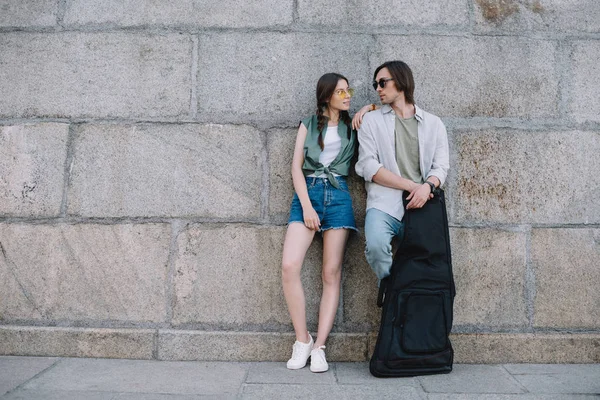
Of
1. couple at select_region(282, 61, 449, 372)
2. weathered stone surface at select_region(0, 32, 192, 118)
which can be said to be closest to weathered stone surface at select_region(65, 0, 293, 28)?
weathered stone surface at select_region(0, 32, 192, 118)

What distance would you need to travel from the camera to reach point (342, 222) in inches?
137

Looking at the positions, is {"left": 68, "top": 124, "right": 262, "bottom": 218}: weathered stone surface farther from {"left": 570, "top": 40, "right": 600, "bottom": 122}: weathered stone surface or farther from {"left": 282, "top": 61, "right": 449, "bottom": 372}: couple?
{"left": 570, "top": 40, "right": 600, "bottom": 122}: weathered stone surface

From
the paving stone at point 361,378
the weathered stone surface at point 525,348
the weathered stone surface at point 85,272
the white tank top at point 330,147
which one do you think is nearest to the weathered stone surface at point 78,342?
the weathered stone surface at point 85,272

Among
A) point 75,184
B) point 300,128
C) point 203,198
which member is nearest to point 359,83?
point 300,128

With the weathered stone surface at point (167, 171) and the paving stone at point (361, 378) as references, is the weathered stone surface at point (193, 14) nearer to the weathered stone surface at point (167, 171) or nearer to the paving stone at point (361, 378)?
the weathered stone surface at point (167, 171)

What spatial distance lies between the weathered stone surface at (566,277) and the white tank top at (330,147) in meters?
1.64

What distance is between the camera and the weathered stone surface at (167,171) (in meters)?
3.77

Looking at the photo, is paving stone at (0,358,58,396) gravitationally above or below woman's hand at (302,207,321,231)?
below

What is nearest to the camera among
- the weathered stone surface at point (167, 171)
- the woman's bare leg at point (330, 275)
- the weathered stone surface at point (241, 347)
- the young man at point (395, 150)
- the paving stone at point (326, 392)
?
the paving stone at point (326, 392)

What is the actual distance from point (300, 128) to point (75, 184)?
1.80m

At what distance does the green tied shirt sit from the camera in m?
3.50

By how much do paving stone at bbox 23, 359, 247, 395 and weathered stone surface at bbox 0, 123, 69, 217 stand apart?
121 centimetres

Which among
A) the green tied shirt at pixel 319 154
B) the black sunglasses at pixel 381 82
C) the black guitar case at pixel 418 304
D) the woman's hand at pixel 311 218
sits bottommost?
the black guitar case at pixel 418 304

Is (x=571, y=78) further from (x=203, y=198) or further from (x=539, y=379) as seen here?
(x=203, y=198)
